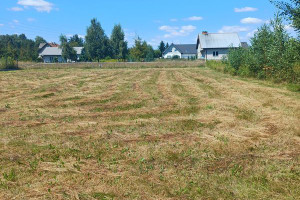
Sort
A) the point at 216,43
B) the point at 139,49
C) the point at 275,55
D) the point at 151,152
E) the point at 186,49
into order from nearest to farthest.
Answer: the point at 151,152, the point at 275,55, the point at 216,43, the point at 139,49, the point at 186,49

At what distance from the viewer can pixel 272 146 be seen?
5750 mm

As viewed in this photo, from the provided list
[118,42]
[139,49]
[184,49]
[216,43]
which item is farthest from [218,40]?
[184,49]

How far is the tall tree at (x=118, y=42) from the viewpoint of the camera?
240 feet

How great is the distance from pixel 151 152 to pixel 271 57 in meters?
16.6

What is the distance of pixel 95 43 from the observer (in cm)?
7500

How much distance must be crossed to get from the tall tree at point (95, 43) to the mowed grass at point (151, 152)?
67447 millimetres

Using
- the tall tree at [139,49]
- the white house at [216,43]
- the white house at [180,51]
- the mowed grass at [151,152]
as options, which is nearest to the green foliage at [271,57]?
the mowed grass at [151,152]

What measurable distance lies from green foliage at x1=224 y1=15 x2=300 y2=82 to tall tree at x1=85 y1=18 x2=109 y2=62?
181 feet

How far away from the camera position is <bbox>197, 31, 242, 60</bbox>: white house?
58.8 m

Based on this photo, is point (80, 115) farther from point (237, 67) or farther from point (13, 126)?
point (237, 67)

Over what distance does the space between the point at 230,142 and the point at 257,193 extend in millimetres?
2256

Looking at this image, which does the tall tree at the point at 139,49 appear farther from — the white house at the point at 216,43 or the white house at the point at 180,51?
the white house at the point at 180,51

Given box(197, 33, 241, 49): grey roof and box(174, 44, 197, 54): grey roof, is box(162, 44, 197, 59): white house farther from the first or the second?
box(197, 33, 241, 49): grey roof

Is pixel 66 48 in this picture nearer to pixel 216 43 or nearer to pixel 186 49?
pixel 216 43
